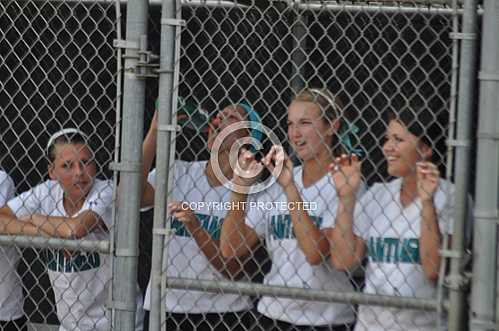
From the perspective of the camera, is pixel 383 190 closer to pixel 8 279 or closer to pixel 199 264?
pixel 199 264

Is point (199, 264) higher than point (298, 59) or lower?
lower

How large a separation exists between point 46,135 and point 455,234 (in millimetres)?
2652

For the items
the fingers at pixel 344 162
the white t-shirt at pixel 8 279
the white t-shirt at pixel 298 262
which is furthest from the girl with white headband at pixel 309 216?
the white t-shirt at pixel 8 279

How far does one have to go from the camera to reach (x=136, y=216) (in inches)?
137

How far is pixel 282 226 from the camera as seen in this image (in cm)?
370

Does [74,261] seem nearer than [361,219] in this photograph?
No

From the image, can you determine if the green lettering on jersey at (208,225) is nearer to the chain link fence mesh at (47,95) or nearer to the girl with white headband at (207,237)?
the girl with white headband at (207,237)

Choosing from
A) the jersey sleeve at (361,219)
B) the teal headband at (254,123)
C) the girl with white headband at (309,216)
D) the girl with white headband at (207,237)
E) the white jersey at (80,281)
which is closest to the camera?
the jersey sleeve at (361,219)

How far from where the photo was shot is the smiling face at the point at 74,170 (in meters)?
4.14

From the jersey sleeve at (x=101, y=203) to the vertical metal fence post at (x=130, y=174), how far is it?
501 mm

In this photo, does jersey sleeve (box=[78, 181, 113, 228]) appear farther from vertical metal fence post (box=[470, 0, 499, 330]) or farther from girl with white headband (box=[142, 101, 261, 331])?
vertical metal fence post (box=[470, 0, 499, 330])

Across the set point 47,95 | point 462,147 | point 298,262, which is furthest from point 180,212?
point 47,95

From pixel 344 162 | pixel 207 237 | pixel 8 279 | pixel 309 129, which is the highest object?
pixel 309 129

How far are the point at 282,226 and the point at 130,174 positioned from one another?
0.66m
